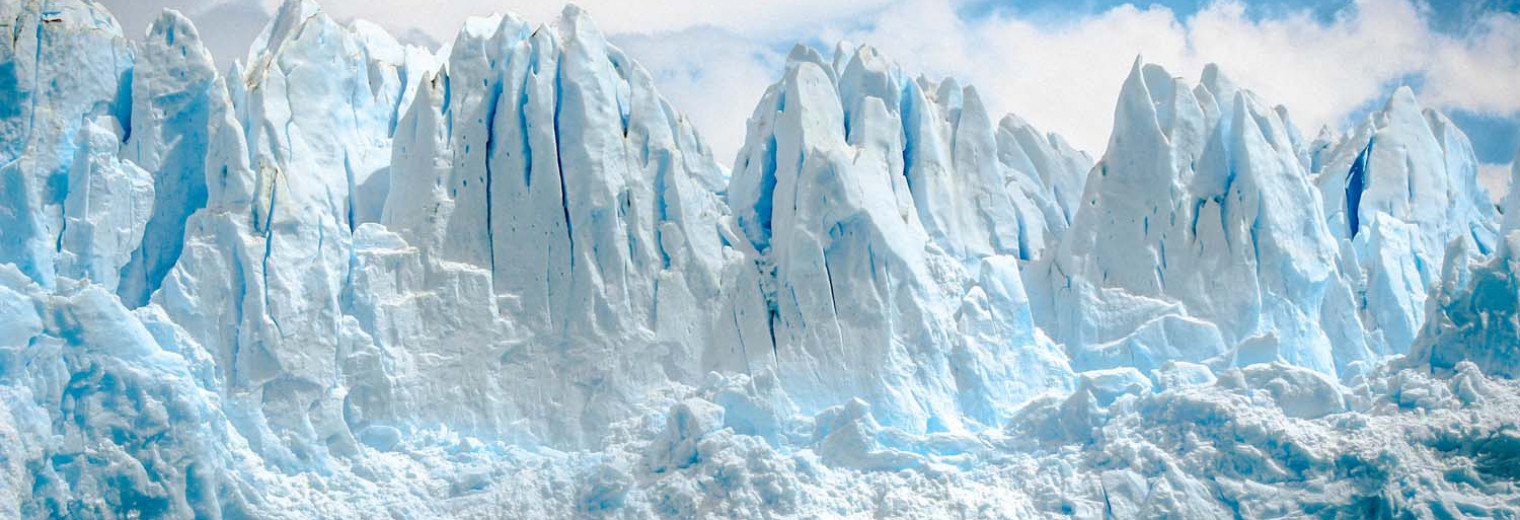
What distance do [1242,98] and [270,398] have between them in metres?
13.9

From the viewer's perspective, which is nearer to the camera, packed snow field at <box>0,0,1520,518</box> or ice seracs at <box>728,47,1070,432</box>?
packed snow field at <box>0,0,1520,518</box>

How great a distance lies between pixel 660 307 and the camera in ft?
75.8

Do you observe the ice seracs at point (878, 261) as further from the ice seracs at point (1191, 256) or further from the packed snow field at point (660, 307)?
the ice seracs at point (1191, 256)

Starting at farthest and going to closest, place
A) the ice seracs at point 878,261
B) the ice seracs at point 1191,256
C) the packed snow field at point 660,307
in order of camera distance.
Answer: the ice seracs at point 1191,256
the ice seracs at point 878,261
the packed snow field at point 660,307

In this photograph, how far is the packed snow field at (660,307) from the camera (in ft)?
67.1

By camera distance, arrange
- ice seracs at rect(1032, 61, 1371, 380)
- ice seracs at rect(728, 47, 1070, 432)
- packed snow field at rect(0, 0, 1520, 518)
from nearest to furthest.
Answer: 1. packed snow field at rect(0, 0, 1520, 518)
2. ice seracs at rect(728, 47, 1070, 432)
3. ice seracs at rect(1032, 61, 1371, 380)

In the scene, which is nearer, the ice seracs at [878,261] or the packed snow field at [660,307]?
the packed snow field at [660,307]

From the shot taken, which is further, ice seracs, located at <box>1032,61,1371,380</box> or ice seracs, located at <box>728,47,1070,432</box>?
ice seracs, located at <box>1032,61,1371,380</box>

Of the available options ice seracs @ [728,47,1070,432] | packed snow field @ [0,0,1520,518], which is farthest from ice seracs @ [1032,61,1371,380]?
ice seracs @ [728,47,1070,432]

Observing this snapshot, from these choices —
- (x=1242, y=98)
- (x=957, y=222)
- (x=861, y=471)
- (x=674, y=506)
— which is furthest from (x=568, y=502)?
(x=1242, y=98)

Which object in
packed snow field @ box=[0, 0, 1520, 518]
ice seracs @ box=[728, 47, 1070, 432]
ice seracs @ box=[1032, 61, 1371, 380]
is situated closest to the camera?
packed snow field @ box=[0, 0, 1520, 518]

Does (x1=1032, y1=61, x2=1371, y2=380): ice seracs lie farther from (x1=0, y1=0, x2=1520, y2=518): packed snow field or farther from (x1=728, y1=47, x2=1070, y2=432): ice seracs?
(x1=728, y1=47, x2=1070, y2=432): ice seracs

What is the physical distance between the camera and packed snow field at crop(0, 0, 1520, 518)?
2044 cm

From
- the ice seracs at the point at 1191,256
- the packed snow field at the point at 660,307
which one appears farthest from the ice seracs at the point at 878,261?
the ice seracs at the point at 1191,256
